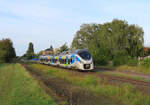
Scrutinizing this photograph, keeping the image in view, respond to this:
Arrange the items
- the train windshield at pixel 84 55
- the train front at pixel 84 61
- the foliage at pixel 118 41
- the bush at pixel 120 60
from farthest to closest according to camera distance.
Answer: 1. the foliage at pixel 118 41
2. the bush at pixel 120 60
3. the train windshield at pixel 84 55
4. the train front at pixel 84 61

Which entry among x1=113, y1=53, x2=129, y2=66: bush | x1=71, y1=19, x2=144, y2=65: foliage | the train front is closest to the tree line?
x1=71, y1=19, x2=144, y2=65: foliage

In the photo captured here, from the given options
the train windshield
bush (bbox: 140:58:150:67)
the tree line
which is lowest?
bush (bbox: 140:58:150:67)

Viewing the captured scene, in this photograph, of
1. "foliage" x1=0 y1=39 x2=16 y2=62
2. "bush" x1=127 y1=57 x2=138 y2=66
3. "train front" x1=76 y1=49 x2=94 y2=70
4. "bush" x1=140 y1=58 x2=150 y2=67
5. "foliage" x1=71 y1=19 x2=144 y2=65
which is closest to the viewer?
"train front" x1=76 y1=49 x2=94 y2=70

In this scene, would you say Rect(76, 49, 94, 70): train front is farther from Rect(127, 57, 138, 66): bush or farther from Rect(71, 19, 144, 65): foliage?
Rect(71, 19, 144, 65): foliage

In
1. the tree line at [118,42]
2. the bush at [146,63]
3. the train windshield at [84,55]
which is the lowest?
the bush at [146,63]

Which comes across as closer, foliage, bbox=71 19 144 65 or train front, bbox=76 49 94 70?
train front, bbox=76 49 94 70

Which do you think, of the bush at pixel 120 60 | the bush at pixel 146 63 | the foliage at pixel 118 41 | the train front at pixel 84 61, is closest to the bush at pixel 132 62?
the bush at pixel 120 60

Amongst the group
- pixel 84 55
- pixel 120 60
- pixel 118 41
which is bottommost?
pixel 120 60

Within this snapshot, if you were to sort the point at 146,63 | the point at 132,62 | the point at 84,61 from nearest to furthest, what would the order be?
1. the point at 84,61
2. the point at 146,63
3. the point at 132,62

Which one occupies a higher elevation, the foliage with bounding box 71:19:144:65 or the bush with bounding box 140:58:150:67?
the foliage with bounding box 71:19:144:65

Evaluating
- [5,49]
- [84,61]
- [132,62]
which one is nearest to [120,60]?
[132,62]

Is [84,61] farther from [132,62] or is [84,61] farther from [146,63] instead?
[132,62]

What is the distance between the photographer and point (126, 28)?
118 ft

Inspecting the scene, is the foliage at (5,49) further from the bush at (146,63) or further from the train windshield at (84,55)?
the bush at (146,63)
